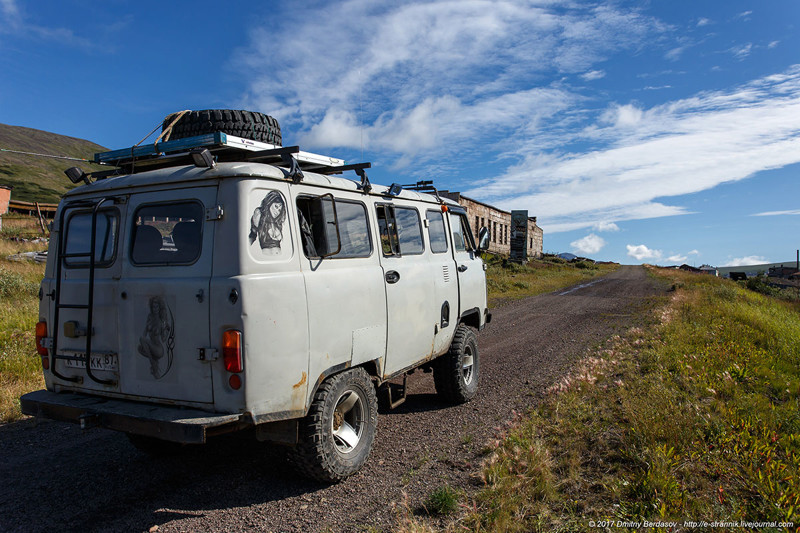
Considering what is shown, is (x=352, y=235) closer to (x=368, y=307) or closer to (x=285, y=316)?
(x=368, y=307)

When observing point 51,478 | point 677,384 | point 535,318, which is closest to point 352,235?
point 51,478

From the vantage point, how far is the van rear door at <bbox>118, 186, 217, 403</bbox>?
349 centimetres

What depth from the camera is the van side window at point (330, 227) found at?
4.07 metres

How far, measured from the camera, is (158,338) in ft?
11.9

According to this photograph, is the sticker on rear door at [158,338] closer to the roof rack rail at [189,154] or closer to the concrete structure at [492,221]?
the roof rack rail at [189,154]

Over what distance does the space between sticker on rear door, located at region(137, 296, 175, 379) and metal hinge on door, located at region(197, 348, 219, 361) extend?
287mm

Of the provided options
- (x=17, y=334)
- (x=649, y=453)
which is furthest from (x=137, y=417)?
(x=17, y=334)

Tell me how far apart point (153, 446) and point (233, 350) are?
6.96 feet

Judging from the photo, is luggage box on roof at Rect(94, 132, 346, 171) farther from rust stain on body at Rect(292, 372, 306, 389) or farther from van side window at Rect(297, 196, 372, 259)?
rust stain on body at Rect(292, 372, 306, 389)

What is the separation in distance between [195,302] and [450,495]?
2.38 m

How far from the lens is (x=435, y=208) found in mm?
6316

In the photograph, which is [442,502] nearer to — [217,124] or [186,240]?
[186,240]

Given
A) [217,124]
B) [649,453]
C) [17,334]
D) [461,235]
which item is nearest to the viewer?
[649,453]

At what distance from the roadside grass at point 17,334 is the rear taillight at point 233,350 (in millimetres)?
4062
